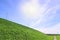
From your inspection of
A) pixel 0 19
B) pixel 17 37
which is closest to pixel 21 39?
pixel 17 37

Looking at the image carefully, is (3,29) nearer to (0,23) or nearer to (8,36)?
(8,36)

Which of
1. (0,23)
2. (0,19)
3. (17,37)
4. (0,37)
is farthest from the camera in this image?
(0,19)

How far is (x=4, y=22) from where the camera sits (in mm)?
27281

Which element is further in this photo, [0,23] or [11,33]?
[0,23]

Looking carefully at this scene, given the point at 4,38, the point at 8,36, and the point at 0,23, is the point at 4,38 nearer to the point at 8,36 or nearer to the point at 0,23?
the point at 8,36

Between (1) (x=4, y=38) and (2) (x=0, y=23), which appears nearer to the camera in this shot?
(1) (x=4, y=38)

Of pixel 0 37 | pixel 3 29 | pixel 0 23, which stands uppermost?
pixel 0 23

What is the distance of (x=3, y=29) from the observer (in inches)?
904

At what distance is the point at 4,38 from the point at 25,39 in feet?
12.2

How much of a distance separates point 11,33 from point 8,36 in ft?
3.97

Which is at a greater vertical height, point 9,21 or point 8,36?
point 9,21

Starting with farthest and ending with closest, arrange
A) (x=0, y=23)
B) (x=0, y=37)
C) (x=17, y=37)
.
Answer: (x=0, y=23) → (x=17, y=37) → (x=0, y=37)

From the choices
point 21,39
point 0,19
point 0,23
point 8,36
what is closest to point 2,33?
point 8,36

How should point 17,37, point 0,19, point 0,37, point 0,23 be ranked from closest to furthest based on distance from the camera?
1. point 0,37
2. point 17,37
3. point 0,23
4. point 0,19
